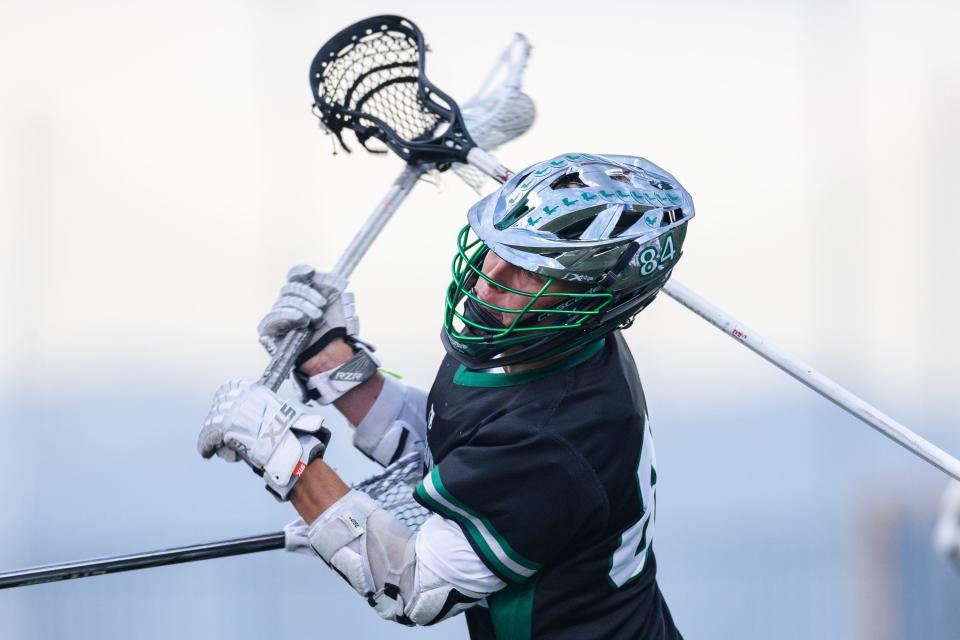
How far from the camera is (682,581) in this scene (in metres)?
5.17

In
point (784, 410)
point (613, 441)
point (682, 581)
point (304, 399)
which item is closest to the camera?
point (613, 441)

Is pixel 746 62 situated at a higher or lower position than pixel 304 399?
higher

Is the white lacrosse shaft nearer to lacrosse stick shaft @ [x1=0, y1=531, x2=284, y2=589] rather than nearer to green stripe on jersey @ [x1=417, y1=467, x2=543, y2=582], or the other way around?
green stripe on jersey @ [x1=417, y1=467, x2=543, y2=582]

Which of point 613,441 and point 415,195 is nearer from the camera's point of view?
point 613,441

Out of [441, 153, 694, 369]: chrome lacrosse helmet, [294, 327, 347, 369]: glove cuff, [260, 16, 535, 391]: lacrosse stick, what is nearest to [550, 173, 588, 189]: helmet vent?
[441, 153, 694, 369]: chrome lacrosse helmet

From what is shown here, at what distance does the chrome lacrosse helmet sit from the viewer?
1.97m

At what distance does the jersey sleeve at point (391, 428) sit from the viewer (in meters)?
2.48

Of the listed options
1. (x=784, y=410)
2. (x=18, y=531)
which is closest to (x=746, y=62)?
(x=784, y=410)

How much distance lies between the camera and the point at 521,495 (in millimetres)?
1934

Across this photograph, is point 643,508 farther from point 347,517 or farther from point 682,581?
point 682,581

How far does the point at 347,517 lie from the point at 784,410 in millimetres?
3881

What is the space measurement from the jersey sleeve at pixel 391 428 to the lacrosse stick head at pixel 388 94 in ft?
1.55

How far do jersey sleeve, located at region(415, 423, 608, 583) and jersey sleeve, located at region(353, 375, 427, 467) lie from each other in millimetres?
534

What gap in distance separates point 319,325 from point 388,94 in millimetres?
509
